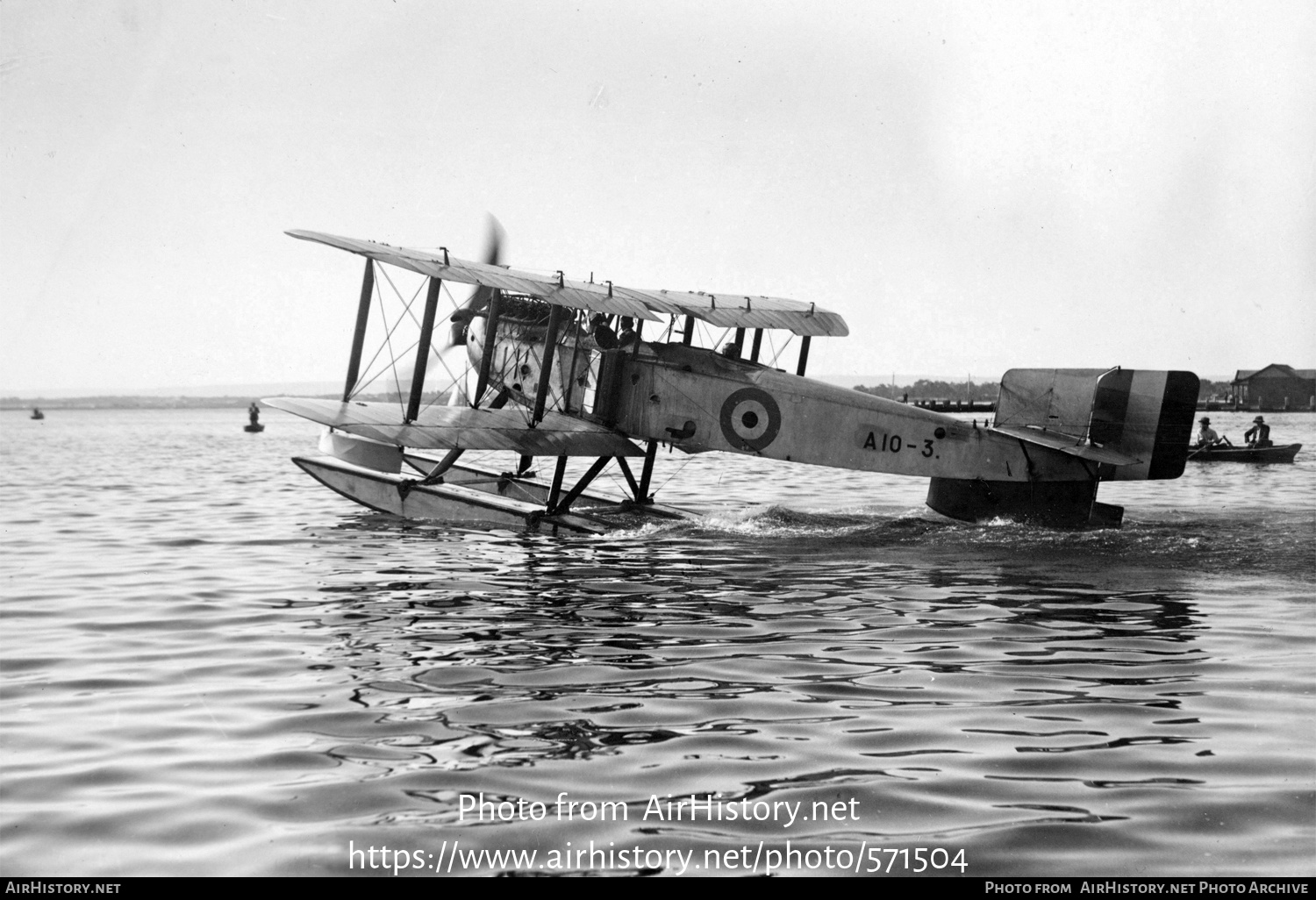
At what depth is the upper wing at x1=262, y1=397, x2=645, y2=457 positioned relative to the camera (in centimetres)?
1295

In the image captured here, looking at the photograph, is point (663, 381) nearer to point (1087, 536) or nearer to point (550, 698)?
point (1087, 536)

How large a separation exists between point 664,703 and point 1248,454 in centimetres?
2570

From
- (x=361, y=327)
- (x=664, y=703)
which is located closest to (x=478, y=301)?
(x=361, y=327)

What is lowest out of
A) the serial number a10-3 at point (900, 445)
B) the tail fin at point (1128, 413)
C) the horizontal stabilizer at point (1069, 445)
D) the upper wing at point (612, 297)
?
the serial number a10-3 at point (900, 445)

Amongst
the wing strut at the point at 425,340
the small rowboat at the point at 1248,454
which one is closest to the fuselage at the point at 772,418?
the wing strut at the point at 425,340

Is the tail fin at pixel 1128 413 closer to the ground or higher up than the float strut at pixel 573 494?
higher up

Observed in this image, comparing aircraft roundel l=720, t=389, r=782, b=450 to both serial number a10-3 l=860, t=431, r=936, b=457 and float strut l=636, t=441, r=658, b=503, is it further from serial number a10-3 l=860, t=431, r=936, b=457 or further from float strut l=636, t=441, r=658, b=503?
float strut l=636, t=441, r=658, b=503

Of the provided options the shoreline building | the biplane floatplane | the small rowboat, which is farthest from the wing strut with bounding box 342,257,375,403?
the shoreline building

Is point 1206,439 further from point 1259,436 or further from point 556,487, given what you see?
point 556,487

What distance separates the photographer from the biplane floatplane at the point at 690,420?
12859 mm

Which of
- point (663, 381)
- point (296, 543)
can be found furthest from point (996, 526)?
point (296, 543)

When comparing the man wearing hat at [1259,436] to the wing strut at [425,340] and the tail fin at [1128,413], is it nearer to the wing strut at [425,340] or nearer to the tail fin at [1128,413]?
the tail fin at [1128,413]

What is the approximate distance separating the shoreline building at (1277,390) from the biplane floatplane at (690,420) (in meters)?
83.0

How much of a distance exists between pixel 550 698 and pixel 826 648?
1.99 meters
